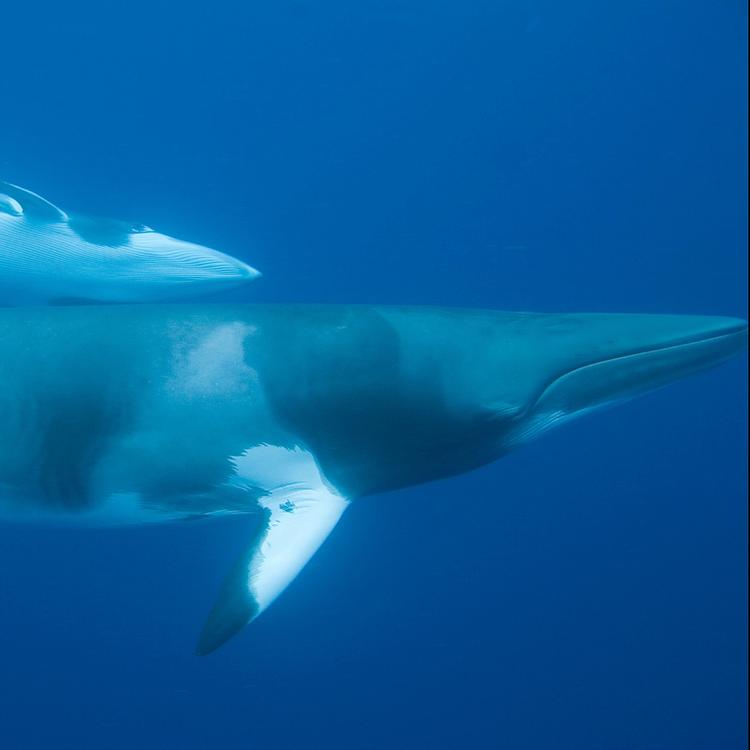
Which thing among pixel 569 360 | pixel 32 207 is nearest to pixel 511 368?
pixel 569 360

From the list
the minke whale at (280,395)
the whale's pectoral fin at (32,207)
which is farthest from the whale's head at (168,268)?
the minke whale at (280,395)

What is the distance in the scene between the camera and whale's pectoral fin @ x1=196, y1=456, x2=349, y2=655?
186 inches

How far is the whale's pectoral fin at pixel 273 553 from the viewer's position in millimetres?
4719

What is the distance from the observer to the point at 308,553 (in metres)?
5.05

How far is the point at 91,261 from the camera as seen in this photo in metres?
7.82

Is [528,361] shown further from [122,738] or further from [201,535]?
[122,738]

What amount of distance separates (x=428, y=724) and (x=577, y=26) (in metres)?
11.6

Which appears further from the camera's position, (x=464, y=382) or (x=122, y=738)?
(x=122, y=738)

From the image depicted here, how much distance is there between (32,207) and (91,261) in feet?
2.43

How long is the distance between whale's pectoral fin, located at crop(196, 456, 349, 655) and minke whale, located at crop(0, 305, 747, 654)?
1 centimetres

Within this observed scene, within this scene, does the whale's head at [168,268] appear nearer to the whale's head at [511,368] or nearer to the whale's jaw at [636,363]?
the whale's head at [511,368]

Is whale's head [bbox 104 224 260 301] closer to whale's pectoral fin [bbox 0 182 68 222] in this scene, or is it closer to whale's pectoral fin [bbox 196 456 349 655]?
whale's pectoral fin [bbox 0 182 68 222]

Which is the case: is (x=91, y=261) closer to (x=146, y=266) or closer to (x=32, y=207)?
(x=146, y=266)

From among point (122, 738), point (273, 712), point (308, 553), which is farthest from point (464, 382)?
point (122, 738)
